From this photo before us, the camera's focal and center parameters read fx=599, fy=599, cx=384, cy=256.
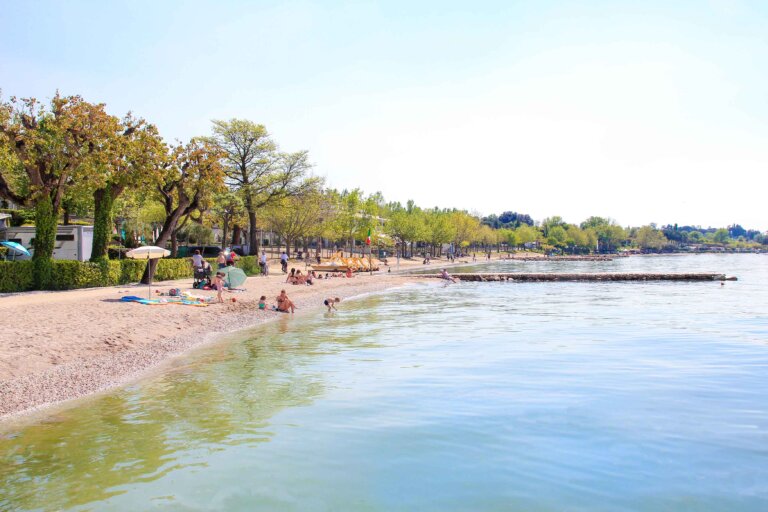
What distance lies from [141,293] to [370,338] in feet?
37.7

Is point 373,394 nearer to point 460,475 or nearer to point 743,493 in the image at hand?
point 460,475

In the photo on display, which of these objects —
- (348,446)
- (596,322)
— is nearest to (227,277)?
(596,322)

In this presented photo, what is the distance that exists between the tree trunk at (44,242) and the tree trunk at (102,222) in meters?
2.40

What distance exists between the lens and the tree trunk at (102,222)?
28922 mm

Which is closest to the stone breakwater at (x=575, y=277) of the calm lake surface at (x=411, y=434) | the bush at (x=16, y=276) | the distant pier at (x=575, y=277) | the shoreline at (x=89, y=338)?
the distant pier at (x=575, y=277)

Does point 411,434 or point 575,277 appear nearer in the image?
point 411,434

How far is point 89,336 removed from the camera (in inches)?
663

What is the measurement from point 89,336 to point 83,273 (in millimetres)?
11950

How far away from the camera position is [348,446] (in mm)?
9992

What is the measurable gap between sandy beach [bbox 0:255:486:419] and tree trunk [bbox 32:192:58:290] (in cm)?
157

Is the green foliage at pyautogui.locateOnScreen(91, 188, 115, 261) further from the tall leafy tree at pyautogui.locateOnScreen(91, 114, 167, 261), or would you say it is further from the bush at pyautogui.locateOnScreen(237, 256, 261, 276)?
the bush at pyautogui.locateOnScreen(237, 256, 261, 276)

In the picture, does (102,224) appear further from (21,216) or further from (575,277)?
(575,277)

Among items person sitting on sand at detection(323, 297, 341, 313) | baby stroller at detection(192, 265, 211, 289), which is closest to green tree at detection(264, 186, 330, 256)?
baby stroller at detection(192, 265, 211, 289)

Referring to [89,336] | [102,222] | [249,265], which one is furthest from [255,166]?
[89,336]
